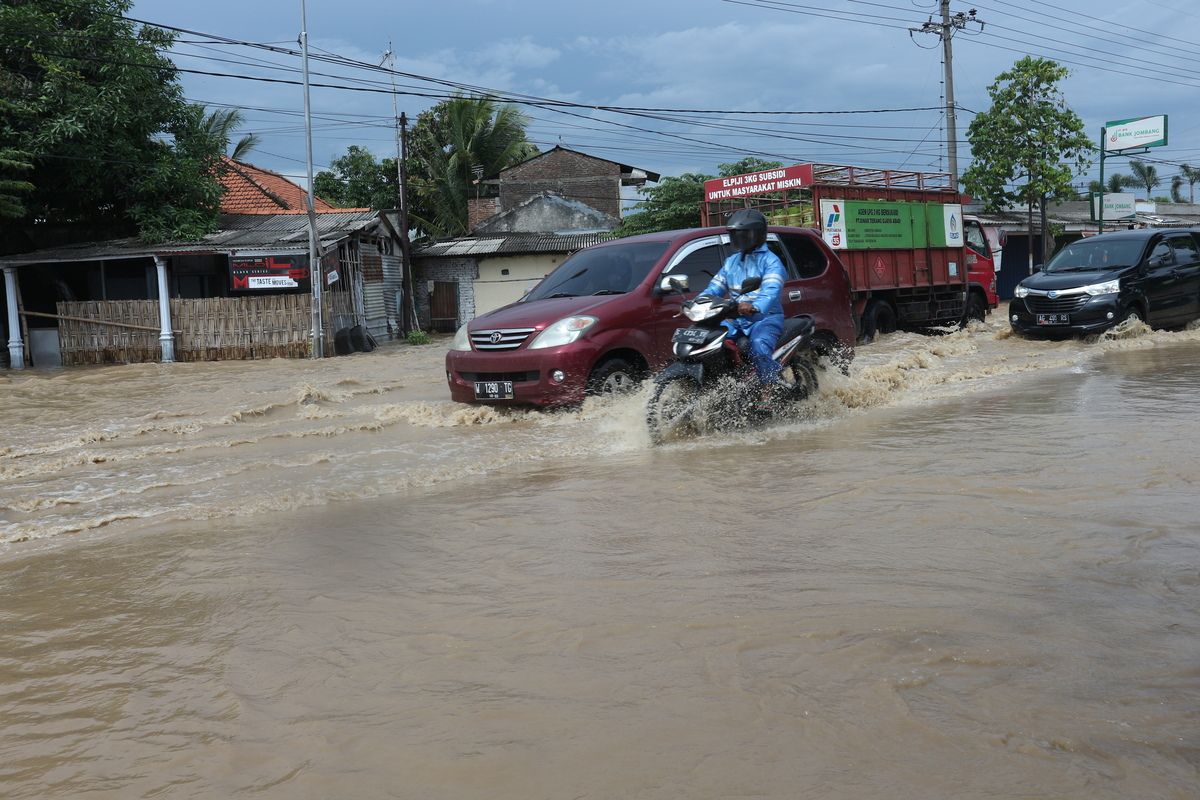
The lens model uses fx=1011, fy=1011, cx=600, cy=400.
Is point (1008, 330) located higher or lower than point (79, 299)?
lower

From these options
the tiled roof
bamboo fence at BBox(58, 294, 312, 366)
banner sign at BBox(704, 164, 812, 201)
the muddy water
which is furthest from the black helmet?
the tiled roof

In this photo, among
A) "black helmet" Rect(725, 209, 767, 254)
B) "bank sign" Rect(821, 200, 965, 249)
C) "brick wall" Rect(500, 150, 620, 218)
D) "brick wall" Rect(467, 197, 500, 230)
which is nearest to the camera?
"black helmet" Rect(725, 209, 767, 254)

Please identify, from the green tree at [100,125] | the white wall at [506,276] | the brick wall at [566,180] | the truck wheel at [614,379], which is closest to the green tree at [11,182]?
the green tree at [100,125]

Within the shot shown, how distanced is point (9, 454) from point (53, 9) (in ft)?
56.0

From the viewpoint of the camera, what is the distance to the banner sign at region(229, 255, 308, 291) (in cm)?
2153

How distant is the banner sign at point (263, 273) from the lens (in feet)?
70.6

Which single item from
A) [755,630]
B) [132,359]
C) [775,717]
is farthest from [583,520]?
[132,359]

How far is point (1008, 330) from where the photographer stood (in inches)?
583

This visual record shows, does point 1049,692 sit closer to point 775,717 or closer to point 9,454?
point 775,717

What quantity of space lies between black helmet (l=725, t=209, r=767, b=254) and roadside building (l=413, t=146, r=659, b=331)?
80.5 feet

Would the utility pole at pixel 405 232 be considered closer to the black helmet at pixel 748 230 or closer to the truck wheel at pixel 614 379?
the truck wheel at pixel 614 379

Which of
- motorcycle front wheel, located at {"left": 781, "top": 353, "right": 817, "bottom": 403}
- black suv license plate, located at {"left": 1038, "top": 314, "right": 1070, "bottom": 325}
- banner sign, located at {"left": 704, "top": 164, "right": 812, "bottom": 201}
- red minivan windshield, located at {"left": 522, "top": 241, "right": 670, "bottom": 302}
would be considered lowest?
motorcycle front wheel, located at {"left": 781, "top": 353, "right": 817, "bottom": 403}

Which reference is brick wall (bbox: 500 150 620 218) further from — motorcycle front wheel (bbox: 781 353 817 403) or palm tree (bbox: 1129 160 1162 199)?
palm tree (bbox: 1129 160 1162 199)

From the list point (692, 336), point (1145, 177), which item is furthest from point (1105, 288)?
point (1145, 177)
